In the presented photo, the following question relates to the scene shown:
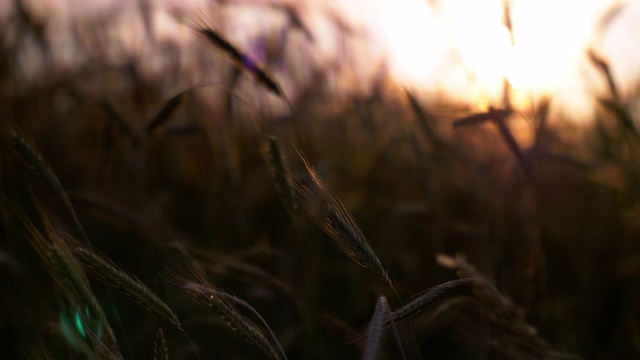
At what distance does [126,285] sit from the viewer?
0.66m

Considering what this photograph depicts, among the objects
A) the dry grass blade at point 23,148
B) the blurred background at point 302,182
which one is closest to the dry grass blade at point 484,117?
the blurred background at point 302,182

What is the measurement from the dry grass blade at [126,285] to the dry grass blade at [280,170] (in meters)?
0.25

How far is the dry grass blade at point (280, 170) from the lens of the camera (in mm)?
922

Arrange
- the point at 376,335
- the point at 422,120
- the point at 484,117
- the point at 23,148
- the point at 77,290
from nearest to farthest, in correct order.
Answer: the point at 376,335
the point at 77,290
the point at 23,148
the point at 484,117
the point at 422,120

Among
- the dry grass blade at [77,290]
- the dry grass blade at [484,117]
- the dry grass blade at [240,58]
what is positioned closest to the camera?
the dry grass blade at [77,290]

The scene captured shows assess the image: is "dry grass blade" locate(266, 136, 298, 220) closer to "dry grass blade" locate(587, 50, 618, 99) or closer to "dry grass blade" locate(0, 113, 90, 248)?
"dry grass blade" locate(0, 113, 90, 248)

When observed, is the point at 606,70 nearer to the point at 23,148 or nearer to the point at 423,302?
the point at 423,302

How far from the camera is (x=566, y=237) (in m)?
1.82

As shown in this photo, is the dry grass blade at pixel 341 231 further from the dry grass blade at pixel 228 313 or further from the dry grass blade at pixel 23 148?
the dry grass blade at pixel 23 148

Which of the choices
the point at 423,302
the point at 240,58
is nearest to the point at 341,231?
the point at 423,302

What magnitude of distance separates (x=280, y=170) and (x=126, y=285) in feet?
0.99

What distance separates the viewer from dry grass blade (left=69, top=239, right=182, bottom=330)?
0.65 meters

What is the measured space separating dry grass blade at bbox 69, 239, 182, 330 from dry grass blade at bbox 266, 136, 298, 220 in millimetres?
250

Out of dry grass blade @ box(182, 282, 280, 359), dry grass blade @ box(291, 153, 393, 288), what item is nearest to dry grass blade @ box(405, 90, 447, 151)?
dry grass blade @ box(291, 153, 393, 288)
